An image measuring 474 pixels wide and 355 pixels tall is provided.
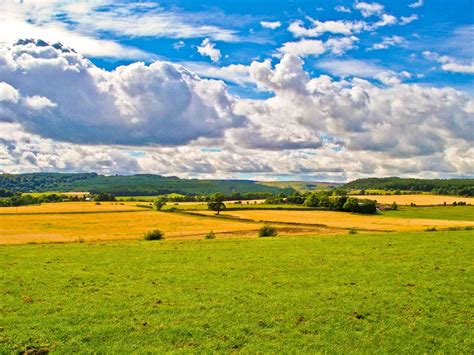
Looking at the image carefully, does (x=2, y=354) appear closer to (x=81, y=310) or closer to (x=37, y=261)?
(x=81, y=310)

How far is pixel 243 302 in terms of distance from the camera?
20.4 m

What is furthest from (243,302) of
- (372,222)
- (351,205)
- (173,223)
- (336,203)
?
(336,203)

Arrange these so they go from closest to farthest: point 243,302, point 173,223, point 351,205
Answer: point 243,302
point 173,223
point 351,205

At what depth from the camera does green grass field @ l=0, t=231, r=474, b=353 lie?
52.5 ft

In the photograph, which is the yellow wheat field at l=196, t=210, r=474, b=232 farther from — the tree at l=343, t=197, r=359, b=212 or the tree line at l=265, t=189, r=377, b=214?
the tree at l=343, t=197, r=359, b=212

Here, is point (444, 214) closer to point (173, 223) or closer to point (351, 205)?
point (351, 205)

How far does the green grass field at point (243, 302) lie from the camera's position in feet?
52.5

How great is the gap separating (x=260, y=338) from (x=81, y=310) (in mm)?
8316

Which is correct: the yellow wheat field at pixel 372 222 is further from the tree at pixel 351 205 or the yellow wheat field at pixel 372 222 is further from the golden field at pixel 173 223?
the tree at pixel 351 205

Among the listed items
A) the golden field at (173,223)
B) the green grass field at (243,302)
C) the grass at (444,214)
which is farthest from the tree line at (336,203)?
the green grass field at (243,302)

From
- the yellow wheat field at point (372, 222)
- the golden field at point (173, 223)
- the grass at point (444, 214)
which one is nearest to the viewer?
the yellow wheat field at point (372, 222)

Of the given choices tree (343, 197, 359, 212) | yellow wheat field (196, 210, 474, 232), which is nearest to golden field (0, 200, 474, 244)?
yellow wheat field (196, 210, 474, 232)

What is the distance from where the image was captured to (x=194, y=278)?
2555 cm

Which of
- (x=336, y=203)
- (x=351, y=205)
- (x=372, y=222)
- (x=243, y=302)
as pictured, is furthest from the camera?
(x=336, y=203)
